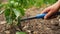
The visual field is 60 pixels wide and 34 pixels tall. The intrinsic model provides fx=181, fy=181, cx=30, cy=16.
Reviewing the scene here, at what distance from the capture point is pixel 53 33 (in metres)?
1.36

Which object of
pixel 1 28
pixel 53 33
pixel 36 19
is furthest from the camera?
pixel 36 19

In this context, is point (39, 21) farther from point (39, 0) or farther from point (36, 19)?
point (39, 0)

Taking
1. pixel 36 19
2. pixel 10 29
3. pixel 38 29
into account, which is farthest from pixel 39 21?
pixel 10 29

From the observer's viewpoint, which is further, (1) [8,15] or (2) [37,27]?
(2) [37,27]

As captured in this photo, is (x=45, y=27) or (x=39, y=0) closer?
(x=45, y=27)

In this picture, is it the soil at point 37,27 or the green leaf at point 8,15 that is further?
the soil at point 37,27

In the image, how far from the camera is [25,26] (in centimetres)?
146

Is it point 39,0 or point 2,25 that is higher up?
point 39,0

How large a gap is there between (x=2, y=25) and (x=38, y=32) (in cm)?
32

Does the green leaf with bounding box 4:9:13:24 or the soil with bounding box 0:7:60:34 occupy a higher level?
the green leaf with bounding box 4:9:13:24

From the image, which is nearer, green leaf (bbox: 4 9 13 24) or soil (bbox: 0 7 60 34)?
green leaf (bbox: 4 9 13 24)

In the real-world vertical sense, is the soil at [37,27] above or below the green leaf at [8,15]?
below

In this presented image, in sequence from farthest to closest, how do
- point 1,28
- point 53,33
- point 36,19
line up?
point 36,19 → point 1,28 → point 53,33

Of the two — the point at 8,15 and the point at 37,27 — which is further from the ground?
the point at 8,15
